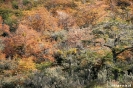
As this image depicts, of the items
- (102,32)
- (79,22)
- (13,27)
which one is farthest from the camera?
(13,27)

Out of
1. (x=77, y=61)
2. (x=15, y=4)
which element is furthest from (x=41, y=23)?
(x=15, y=4)

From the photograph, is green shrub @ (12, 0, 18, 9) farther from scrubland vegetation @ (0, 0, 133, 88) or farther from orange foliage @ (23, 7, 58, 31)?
scrubland vegetation @ (0, 0, 133, 88)

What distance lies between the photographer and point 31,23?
44312 mm

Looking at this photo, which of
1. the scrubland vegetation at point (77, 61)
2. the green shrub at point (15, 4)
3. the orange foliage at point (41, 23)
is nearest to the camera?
the scrubland vegetation at point (77, 61)

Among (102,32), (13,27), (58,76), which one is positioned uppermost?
(102,32)

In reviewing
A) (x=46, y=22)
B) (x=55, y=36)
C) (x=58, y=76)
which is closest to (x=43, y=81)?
(x=58, y=76)

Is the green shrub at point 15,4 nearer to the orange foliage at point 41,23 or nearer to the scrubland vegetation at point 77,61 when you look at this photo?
the orange foliage at point 41,23

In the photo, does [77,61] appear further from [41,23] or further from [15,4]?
[15,4]

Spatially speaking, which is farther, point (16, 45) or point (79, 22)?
point (79, 22)

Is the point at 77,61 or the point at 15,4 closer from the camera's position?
the point at 77,61

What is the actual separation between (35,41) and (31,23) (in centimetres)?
1403

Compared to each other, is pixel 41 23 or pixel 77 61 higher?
pixel 77 61

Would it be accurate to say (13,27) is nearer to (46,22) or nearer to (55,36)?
(46,22)

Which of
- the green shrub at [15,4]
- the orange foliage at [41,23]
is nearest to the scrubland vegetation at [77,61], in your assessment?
the orange foliage at [41,23]
